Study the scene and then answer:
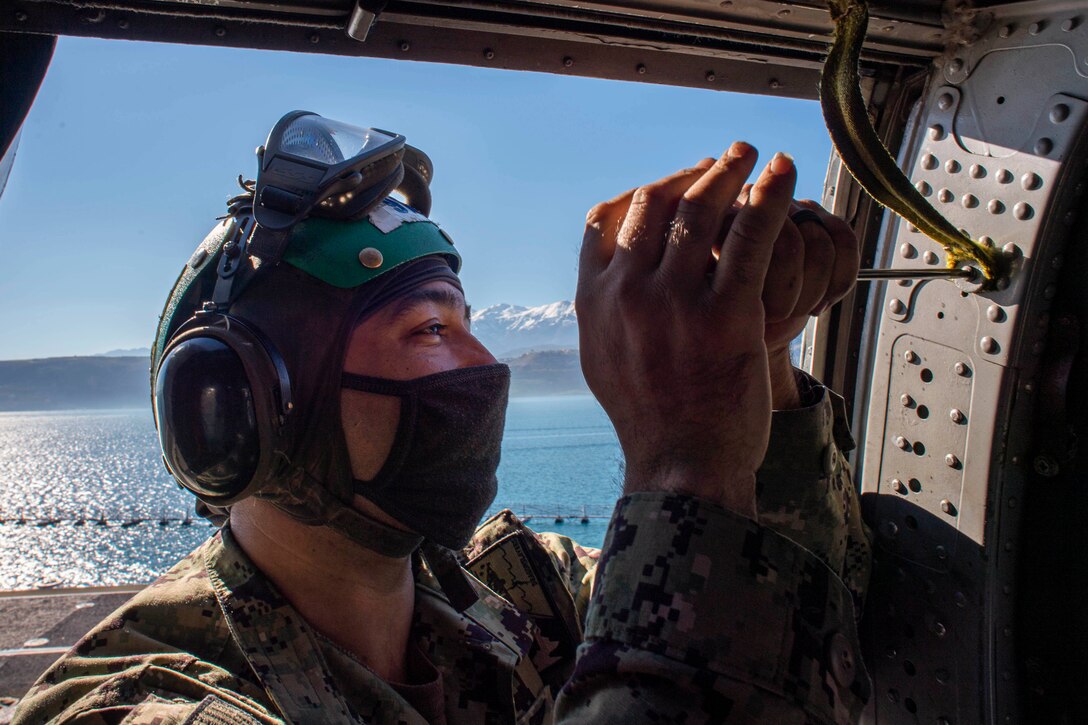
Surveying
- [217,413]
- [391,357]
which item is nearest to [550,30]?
[391,357]

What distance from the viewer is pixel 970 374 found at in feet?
5.46

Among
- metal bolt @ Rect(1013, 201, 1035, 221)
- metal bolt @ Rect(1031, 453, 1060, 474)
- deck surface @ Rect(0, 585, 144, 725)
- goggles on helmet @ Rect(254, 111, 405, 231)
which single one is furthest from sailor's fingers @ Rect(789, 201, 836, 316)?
deck surface @ Rect(0, 585, 144, 725)

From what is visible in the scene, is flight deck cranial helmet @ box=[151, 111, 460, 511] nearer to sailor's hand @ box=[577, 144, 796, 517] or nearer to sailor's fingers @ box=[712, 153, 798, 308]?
sailor's hand @ box=[577, 144, 796, 517]

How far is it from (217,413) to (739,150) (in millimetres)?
1234

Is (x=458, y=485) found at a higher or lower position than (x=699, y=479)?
lower

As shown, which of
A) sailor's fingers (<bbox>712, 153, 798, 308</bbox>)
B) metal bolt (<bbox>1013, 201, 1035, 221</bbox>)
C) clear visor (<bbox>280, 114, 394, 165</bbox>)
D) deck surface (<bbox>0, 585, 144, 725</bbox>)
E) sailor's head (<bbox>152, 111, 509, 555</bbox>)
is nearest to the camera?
sailor's fingers (<bbox>712, 153, 798, 308</bbox>)

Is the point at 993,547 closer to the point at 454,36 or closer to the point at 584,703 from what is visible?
the point at 584,703

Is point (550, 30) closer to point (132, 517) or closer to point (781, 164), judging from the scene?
point (781, 164)

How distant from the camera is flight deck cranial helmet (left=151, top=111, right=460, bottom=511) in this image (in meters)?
1.58

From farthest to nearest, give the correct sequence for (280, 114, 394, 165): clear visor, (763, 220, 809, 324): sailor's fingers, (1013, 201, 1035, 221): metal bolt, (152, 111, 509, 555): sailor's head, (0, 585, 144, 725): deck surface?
(0, 585, 144, 725): deck surface → (280, 114, 394, 165): clear visor → (152, 111, 509, 555): sailor's head → (1013, 201, 1035, 221): metal bolt → (763, 220, 809, 324): sailor's fingers

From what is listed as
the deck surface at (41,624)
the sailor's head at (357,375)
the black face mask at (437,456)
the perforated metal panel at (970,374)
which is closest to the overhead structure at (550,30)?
the perforated metal panel at (970,374)

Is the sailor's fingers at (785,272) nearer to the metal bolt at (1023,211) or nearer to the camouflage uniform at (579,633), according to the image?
the camouflage uniform at (579,633)

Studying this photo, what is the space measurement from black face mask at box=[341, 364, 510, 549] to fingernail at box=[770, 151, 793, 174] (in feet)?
3.99

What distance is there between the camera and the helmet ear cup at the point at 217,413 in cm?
156
